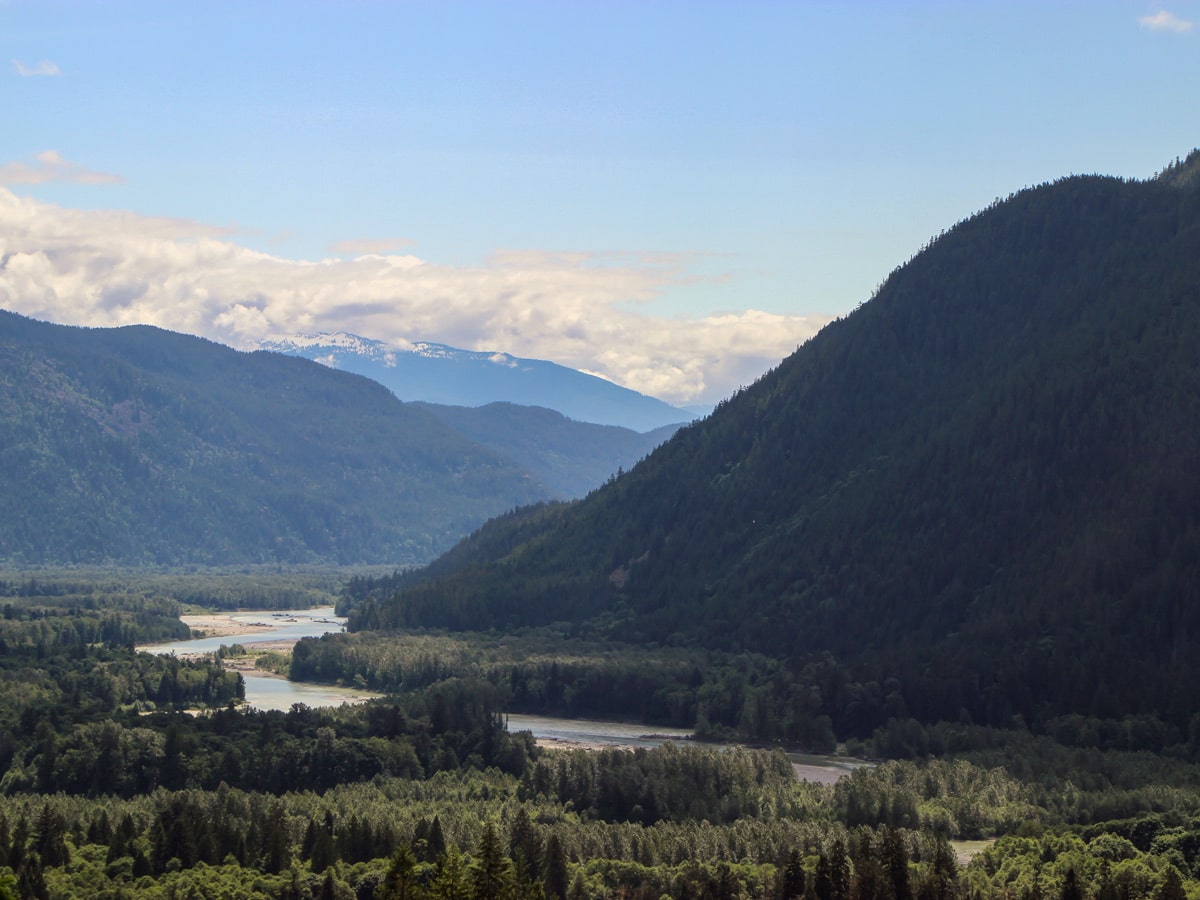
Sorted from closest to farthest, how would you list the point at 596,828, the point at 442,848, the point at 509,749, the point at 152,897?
the point at 152,897
the point at 442,848
the point at 596,828
the point at 509,749

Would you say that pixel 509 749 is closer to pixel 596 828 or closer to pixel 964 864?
pixel 596 828

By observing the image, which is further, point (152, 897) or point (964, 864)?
point (964, 864)

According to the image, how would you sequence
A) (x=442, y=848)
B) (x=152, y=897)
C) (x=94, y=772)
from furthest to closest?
(x=94, y=772)
(x=442, y=848)
(x=152, y=897)

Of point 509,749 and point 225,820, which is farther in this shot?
point 509,749

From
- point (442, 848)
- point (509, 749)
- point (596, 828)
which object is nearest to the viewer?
point (442, 848)

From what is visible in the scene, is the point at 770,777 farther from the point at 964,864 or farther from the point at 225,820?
the point at 225,820

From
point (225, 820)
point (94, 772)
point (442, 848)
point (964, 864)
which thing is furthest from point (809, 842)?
point (94, 772)

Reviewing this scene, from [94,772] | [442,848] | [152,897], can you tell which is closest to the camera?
[152,897]

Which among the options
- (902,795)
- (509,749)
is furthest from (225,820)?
(902,795)
